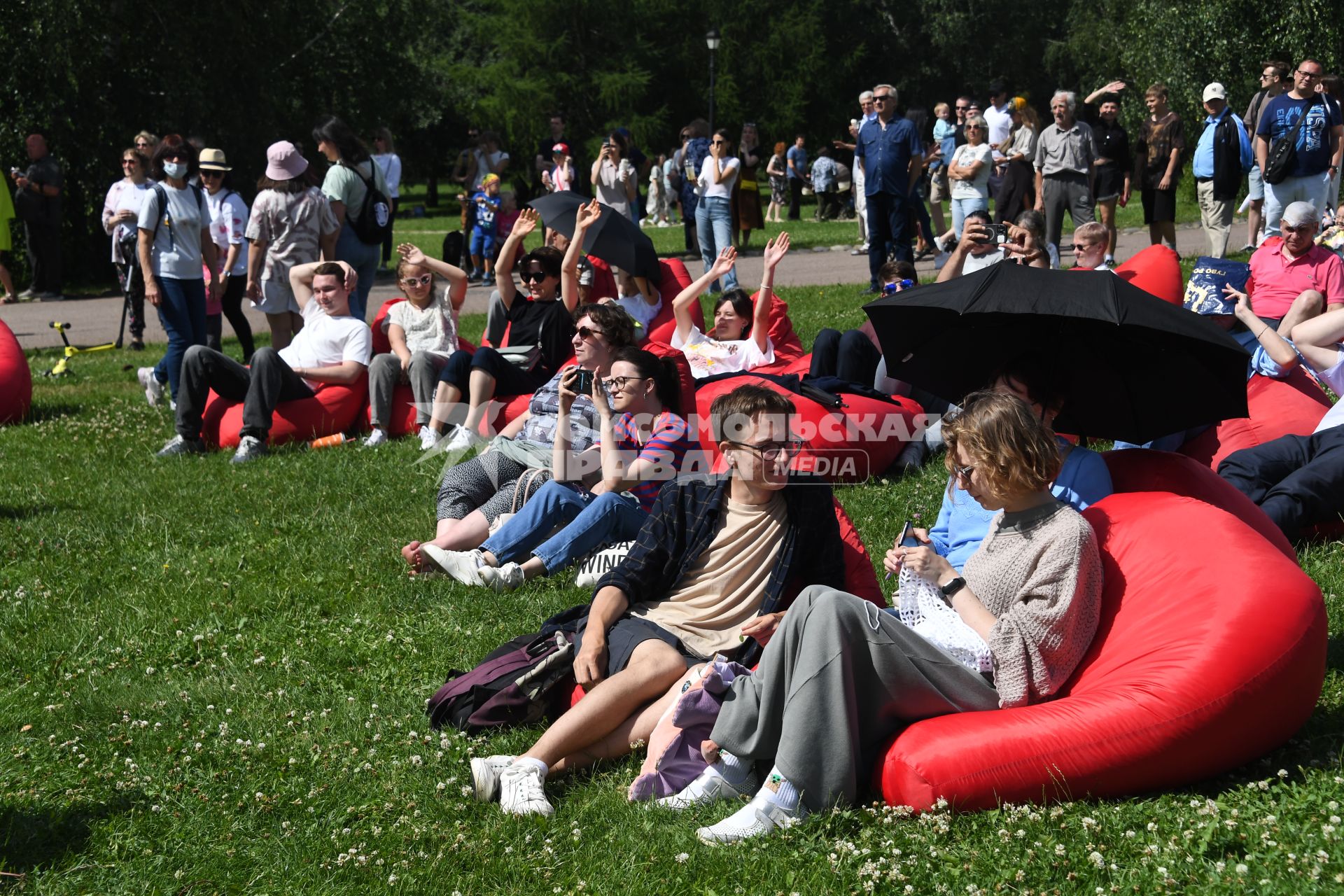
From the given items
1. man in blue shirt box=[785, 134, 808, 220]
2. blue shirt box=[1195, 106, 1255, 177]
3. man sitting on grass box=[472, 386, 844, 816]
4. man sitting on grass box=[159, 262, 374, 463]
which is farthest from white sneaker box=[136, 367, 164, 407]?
man in blue shirt box=[785, 134, 808, 220]

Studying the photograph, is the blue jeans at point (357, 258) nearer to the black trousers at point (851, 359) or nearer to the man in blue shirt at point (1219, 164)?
the black trousers at point (851, 359)

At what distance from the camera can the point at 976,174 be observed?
13.7 m

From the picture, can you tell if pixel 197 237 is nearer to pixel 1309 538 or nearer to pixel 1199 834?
pixel 1309 538

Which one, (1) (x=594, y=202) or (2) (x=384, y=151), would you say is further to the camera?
(2) (x=384, y=151)

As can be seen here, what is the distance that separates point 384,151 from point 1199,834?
17251 mm

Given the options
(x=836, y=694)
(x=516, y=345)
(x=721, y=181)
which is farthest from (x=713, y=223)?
(x=836, y=694)

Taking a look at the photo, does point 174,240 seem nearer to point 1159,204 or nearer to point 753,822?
point 753,822

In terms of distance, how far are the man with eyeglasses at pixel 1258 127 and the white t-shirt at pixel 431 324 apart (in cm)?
840

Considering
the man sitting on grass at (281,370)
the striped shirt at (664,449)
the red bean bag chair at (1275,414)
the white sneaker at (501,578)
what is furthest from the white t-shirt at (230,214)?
the red bean bag chair at (1275,414)

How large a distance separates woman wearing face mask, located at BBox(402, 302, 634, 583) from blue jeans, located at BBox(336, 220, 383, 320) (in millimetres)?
4467

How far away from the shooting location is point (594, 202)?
29.6 feet

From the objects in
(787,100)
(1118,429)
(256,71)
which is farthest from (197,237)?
(787,100)

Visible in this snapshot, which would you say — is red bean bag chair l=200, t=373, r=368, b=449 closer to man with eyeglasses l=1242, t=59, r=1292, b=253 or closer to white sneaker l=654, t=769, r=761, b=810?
white sneaker l=654, t=769, r=761, b=810

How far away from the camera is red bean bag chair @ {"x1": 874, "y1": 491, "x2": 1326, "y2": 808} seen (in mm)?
3660
